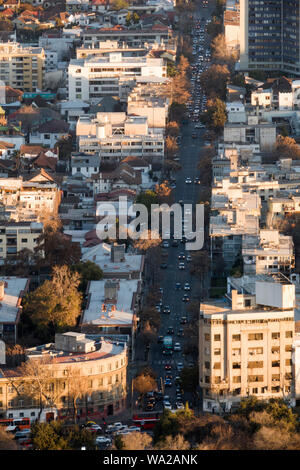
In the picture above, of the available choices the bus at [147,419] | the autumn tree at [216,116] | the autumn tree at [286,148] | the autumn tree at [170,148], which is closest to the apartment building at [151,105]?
the autumn tree at [170,148]

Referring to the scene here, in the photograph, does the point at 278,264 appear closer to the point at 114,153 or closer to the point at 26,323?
the point at 26,323

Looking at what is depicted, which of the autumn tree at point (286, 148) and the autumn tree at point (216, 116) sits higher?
the autumn tree at point (216, 116)

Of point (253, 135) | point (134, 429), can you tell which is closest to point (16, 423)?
point (134, 429)

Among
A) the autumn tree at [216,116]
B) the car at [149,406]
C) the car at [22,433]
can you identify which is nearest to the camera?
the car at [22,433]

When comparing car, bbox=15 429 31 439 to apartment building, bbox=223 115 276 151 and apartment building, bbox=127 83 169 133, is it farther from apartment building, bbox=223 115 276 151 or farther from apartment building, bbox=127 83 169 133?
apartment building, bbox=127 83 169 133

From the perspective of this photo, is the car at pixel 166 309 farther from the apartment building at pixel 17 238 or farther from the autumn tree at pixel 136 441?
the autumn tree at pixel 136 441

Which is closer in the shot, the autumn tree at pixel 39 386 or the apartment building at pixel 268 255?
the autumn tree at pixel 39 386
